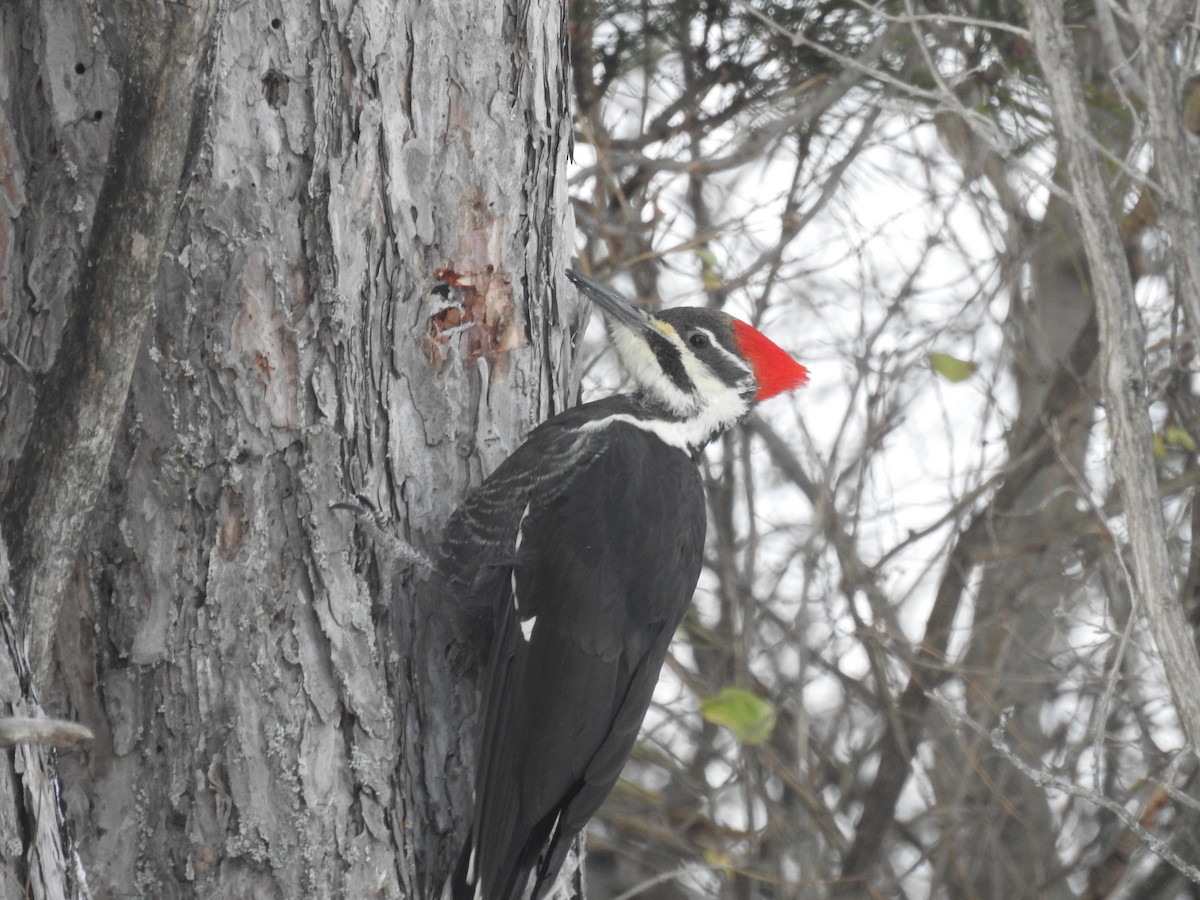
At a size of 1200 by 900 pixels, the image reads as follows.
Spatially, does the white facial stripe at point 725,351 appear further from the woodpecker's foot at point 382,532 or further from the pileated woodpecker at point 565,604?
the woodpecker's foot at point 382,532

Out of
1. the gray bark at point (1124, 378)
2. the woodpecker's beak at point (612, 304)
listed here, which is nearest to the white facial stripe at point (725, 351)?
the woodpecker's beak at point (612, 304)

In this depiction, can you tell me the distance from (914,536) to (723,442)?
2.19 feet

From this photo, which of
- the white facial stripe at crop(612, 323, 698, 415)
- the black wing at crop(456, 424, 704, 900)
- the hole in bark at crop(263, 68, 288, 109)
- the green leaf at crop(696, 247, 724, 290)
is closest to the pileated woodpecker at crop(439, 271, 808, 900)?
the black wing at crop(456, 424, 704, 900)

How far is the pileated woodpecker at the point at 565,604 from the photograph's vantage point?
6.75 ft

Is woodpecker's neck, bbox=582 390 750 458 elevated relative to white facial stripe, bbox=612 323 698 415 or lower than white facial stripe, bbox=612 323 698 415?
lower

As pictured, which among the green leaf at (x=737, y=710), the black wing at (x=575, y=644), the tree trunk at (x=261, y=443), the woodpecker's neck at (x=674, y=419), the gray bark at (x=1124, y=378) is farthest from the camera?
the green leaf at (x=737, y=710)

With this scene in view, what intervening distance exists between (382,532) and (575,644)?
418 mm

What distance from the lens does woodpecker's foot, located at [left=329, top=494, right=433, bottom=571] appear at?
6.28 ft

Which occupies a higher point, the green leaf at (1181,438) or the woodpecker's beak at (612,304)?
the woodpecker's beak at (612,304)

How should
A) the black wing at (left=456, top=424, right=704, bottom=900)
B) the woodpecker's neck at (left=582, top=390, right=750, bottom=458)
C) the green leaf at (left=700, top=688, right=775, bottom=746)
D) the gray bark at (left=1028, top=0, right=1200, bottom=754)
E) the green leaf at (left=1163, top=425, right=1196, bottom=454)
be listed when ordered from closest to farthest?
the black wing at (left=456, top=424, right=704, bottom=900) → the gray bark at (left=1028, top=0, right=1200, bottom=754) → the woodpecker's neck at (left=582, top=390, right=750, bottom=458) → the green leaf at (left=700, top=688, right=775, bottom=746) → the green leaf at (left=1163, top=425, right=1196, bottom=454)

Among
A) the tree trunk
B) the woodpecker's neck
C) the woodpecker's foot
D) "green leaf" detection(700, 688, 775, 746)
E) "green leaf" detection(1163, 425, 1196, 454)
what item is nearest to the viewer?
the tree trunk

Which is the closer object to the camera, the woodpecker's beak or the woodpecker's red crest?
the woodpecker's beak

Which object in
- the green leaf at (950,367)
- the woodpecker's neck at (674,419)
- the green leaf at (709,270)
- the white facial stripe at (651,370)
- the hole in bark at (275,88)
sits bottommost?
the woodpecker's neck at (674,419)

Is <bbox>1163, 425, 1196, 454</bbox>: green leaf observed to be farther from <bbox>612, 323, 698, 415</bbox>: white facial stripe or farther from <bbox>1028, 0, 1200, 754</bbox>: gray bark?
<bbox>612, 323, 698, 415</bbox>: white facial stripe
